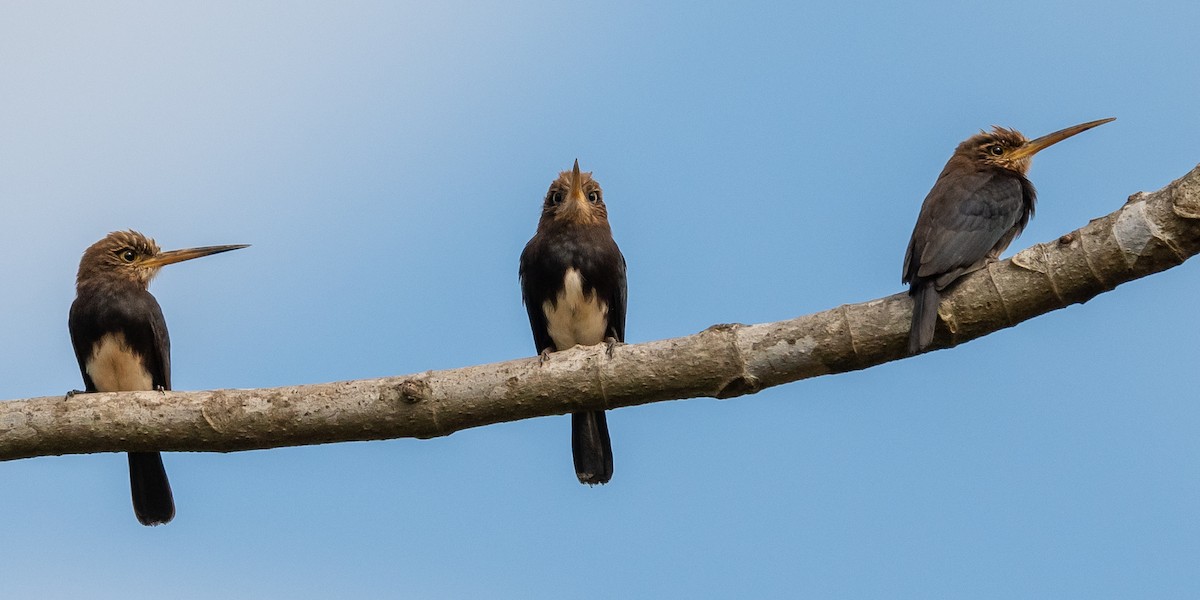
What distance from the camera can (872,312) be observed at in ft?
15.7

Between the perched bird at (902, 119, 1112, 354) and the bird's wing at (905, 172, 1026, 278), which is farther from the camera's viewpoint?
the bird's wing at (905, 172, 1026, 278)

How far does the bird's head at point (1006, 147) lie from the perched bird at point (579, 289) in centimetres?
218

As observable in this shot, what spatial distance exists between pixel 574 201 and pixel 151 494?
9.78 ft

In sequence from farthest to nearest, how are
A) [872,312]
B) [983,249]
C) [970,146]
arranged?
[970,146] → [983,249] → [872,312]

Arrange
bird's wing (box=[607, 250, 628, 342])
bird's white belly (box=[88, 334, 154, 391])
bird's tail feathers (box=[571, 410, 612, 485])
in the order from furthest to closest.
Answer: bird's wing (box=[607, 250, 628, 342])
bird's white belly (box=[88, 334, 154, 391])
bird's tail feathers (box=[571, 410, 612, 485])

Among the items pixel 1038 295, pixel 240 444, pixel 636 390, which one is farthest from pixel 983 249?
pixel 240 444

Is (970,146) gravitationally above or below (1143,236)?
above

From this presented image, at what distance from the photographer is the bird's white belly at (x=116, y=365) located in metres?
7.30

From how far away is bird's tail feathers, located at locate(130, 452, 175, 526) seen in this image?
705 centimetres

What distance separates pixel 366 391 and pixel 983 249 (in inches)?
110

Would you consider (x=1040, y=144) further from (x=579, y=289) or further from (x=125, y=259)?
(x=125, y=259)

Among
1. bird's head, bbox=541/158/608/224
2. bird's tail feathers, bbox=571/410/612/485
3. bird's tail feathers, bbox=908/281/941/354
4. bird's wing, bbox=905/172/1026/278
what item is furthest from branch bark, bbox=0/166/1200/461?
bird's head, bbox=541/158/608/224

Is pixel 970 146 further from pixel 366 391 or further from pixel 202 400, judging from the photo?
pixel 202 400

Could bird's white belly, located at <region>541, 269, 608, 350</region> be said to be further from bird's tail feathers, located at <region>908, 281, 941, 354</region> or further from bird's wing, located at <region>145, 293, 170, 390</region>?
bird's tail feathers, located at <region>908, 281, 941, 354</region>
